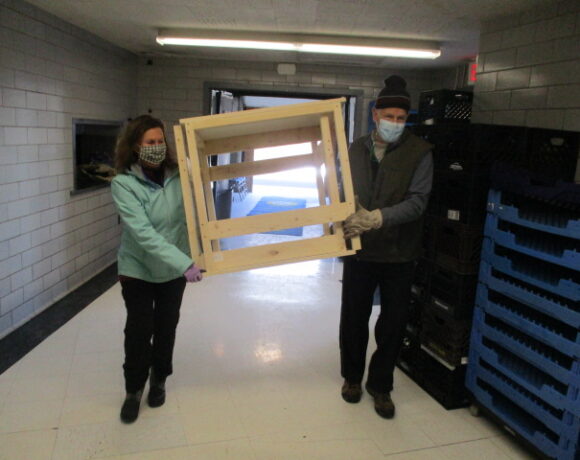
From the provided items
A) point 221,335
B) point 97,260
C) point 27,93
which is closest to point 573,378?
point 221,335

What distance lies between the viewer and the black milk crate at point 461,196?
221 centimetres

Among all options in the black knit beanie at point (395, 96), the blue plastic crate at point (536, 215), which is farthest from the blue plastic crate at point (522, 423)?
the black knit beanie at point (395, 96)

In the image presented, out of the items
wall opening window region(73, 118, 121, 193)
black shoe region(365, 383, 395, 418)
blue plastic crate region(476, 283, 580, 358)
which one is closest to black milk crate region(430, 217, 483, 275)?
blue plastic crate region(476, 283, 580, 358)

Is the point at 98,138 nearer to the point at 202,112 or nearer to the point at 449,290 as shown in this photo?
the point at 202,112

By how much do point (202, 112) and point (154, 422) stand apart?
435cm

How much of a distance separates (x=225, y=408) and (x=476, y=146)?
1.81m

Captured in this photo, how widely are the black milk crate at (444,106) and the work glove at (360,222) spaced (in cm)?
Answer: 122

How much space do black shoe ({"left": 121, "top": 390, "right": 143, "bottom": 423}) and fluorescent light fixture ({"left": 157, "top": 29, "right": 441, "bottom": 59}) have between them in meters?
3.27

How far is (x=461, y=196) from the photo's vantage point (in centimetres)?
227

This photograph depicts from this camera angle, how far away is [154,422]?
2.19 meters

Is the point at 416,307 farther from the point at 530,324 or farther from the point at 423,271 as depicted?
the point at 530,324

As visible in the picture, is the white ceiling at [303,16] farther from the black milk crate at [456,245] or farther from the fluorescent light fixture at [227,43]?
the black milk crate at [456,245]

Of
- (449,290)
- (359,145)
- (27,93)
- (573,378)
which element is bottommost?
(573,378)

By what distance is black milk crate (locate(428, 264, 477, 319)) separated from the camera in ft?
7.54
